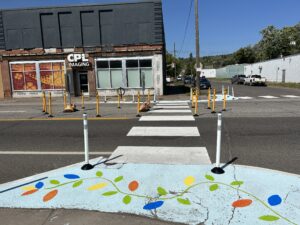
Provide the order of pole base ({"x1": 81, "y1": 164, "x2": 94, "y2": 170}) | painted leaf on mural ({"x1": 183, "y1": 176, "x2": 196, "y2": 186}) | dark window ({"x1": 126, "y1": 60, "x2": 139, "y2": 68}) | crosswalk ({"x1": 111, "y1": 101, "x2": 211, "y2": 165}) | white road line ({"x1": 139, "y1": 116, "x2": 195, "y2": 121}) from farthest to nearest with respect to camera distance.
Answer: dark window ({"x1": 126, "y1": 60, "x2": 139, "y2": 68}) → white road line ({"x1": 139, "y1": 116, "x2": 195, "y2": 121}) → crosswalk ({"x1": 111, "y1": 101, "x2": 211, "y2": 165}) → pole base ({"x1": 81, "y1": 164, "x2": 94, "y2": 170}) → painted leaf on mural ({"x1": 183, "y1": 176, "x2": 196, "y2": 186})

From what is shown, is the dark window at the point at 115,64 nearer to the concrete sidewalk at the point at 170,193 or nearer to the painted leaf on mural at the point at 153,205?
the concrete sidewalk at the point at 170,193

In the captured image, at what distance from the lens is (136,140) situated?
7203mm

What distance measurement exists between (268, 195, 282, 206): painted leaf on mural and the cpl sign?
21412 mm

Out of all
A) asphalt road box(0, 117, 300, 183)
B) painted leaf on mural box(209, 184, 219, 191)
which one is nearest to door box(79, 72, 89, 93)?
asphalt road box(0, 117, 300, 183)

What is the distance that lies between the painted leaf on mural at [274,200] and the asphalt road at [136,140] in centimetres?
132

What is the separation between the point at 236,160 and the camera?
5.48 meters

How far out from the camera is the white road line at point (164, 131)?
25.4 feet

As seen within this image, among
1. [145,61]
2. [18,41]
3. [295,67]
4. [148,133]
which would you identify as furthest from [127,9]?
[295,67]

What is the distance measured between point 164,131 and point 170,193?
4239 millimetres

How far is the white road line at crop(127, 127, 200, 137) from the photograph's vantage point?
25.4ft

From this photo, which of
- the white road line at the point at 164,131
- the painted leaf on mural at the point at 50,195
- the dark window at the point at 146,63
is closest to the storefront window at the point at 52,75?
the dark window at the point at 146,63

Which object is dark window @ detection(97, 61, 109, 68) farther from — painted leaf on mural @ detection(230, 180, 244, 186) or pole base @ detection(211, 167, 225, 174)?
painted leaf on mural @ detection(230, 180, 244, 186)

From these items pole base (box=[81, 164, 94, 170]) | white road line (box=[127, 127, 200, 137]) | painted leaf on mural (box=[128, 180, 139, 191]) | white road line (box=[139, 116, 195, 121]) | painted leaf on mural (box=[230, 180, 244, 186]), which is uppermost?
white road line (box=[139, 116, 195, 121])

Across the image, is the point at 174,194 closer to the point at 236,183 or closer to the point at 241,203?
the point at 241,203
